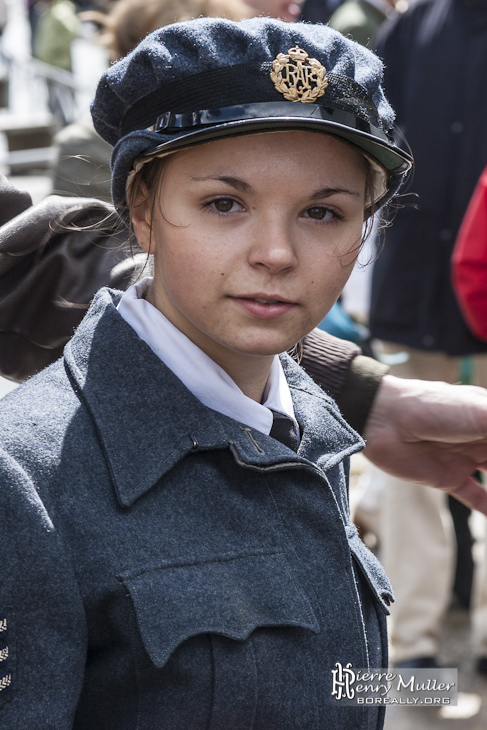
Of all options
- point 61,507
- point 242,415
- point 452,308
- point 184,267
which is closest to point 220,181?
point 184,267

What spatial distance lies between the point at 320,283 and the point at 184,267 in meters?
0.21

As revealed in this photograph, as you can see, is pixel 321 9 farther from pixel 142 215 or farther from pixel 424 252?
pixel 142 215

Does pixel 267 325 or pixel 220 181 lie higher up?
pixel 220 181

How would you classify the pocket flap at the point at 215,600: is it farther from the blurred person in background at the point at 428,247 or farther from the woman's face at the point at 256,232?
the blurred person in background at the point at 428,247

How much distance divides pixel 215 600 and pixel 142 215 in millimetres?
627

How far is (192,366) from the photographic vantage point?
4.79 feet

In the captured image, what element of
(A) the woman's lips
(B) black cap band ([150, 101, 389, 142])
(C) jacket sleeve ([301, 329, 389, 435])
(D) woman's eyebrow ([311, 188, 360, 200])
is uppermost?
(B) black cap band ([150, 101, 389, 142])

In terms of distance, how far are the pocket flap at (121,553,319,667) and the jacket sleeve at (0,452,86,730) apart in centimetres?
9

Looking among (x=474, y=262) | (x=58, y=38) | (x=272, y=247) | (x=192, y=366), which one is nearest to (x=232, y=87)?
(x=272, y=247)

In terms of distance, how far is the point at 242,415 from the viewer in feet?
4.90

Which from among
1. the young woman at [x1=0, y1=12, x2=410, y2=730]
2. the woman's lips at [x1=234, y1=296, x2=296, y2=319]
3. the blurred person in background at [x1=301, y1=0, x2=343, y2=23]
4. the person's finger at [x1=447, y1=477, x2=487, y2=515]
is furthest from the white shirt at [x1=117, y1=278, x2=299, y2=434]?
the blurred person in background at [x1=301, y1=0, x2=343, y2=23]

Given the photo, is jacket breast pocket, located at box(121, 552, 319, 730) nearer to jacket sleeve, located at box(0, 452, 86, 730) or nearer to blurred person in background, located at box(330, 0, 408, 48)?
jacket sleeve, located at box(0, 452, 86, 730)

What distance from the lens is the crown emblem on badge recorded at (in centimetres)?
133

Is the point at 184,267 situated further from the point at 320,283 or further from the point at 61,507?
the point at 61,507
